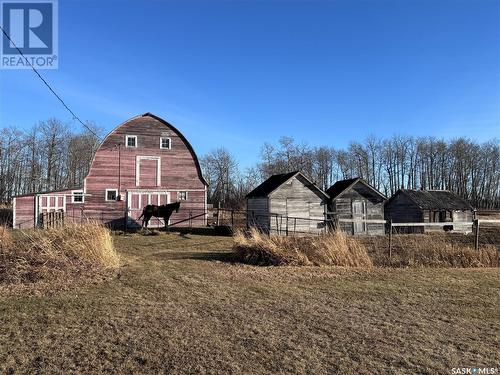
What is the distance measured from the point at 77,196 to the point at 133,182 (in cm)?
402

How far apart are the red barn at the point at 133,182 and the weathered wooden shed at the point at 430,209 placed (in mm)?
20271

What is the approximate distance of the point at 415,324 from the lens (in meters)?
6.07

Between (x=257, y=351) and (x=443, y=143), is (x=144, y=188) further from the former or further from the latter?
(x=443, y=143)

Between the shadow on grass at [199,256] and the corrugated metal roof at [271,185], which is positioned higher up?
the corrugated metal roof at [271,185]

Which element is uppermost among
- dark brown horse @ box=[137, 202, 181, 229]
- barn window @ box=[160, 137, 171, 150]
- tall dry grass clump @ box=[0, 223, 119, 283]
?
barn window @ box=[160, 137, 171, 150]

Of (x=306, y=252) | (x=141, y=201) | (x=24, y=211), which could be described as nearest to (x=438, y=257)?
(x=306, y=252)

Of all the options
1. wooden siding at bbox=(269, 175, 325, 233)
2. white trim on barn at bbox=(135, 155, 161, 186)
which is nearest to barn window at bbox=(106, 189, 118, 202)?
white trim on barn at bbox=(135, 155, 161, 186)

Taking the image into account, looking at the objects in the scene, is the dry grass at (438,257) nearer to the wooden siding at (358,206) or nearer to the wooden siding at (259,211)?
the wooden siding at (259,211)

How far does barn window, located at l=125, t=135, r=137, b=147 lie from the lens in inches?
1215

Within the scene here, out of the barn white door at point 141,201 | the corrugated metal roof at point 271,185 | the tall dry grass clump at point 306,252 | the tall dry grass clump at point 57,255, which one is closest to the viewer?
the tall dry grass clump at point 57,255

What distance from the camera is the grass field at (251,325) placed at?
14.5 feet

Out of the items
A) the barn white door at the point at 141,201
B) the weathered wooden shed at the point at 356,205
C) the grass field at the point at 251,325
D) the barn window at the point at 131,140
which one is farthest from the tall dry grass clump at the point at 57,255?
the weathered wooden shed at the point at 356,205

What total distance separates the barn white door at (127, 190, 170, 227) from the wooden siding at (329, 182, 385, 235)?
12.6 meters

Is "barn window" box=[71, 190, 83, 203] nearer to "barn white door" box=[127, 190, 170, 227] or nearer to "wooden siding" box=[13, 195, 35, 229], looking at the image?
"wooden siding" box=[13, 195, 35, 229]
